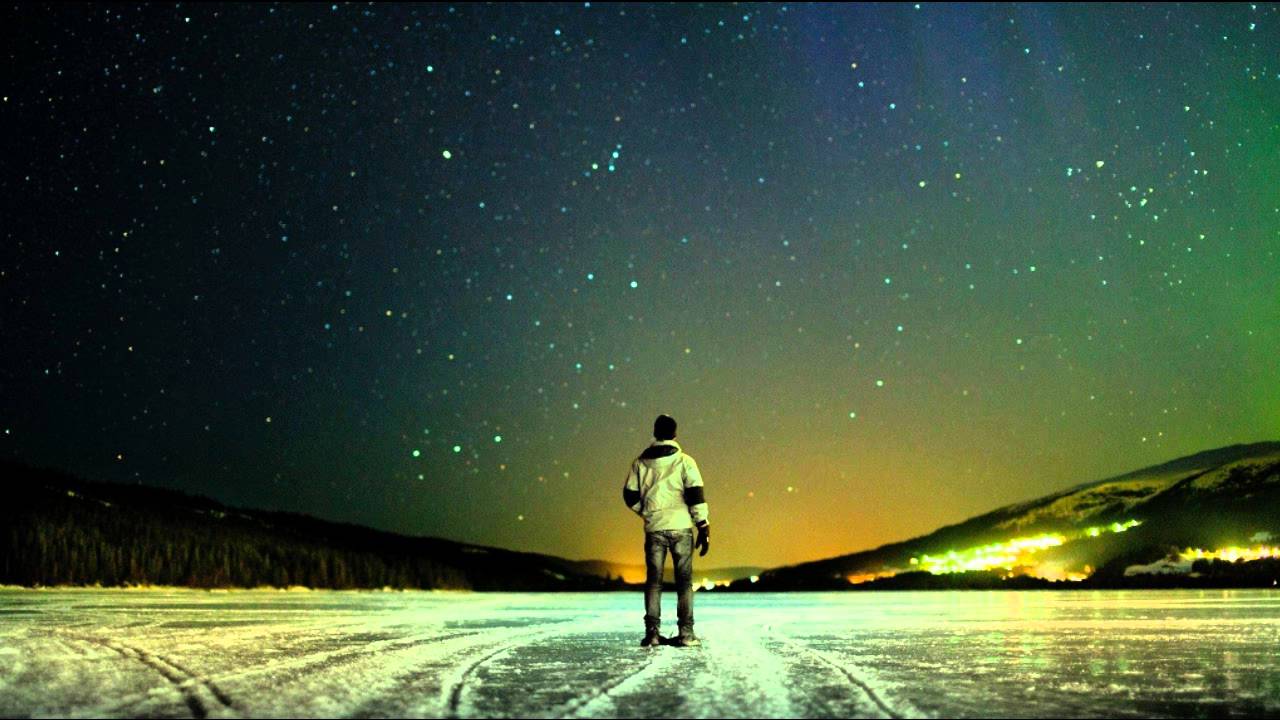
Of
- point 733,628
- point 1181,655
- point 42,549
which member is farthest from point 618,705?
point 42,549

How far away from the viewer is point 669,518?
12.0 m

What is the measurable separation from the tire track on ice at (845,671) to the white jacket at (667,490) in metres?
1.72

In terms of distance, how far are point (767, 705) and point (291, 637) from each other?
8372 mm

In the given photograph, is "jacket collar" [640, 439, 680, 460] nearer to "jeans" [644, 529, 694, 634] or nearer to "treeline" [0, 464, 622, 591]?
"jeans" [644, 529, 694, 634]

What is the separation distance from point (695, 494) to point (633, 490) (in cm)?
74

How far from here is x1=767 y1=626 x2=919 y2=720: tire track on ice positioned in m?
6.84

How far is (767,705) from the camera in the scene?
7.05 m

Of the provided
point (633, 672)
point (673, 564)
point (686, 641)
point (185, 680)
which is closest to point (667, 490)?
point (673, 564)

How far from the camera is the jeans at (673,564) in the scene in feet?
39.1

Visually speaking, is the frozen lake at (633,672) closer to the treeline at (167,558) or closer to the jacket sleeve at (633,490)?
the jacket sleeve at (633,490)

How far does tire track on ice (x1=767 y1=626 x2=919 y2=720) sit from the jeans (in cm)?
121

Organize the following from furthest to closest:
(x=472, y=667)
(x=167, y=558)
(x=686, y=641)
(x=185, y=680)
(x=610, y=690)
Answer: (x=167, y=558), (x=686, y=641), (x=472, y=667), (x=185, y=680), (x=610, y=690)

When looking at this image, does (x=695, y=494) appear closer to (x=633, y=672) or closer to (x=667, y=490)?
(x=667, y=490)

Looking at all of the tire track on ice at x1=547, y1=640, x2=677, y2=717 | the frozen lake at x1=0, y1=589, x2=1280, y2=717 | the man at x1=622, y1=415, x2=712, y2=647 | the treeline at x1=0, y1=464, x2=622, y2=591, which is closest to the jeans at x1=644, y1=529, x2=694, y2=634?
the man at x1=622, y1=415, x2=712, y2=647
